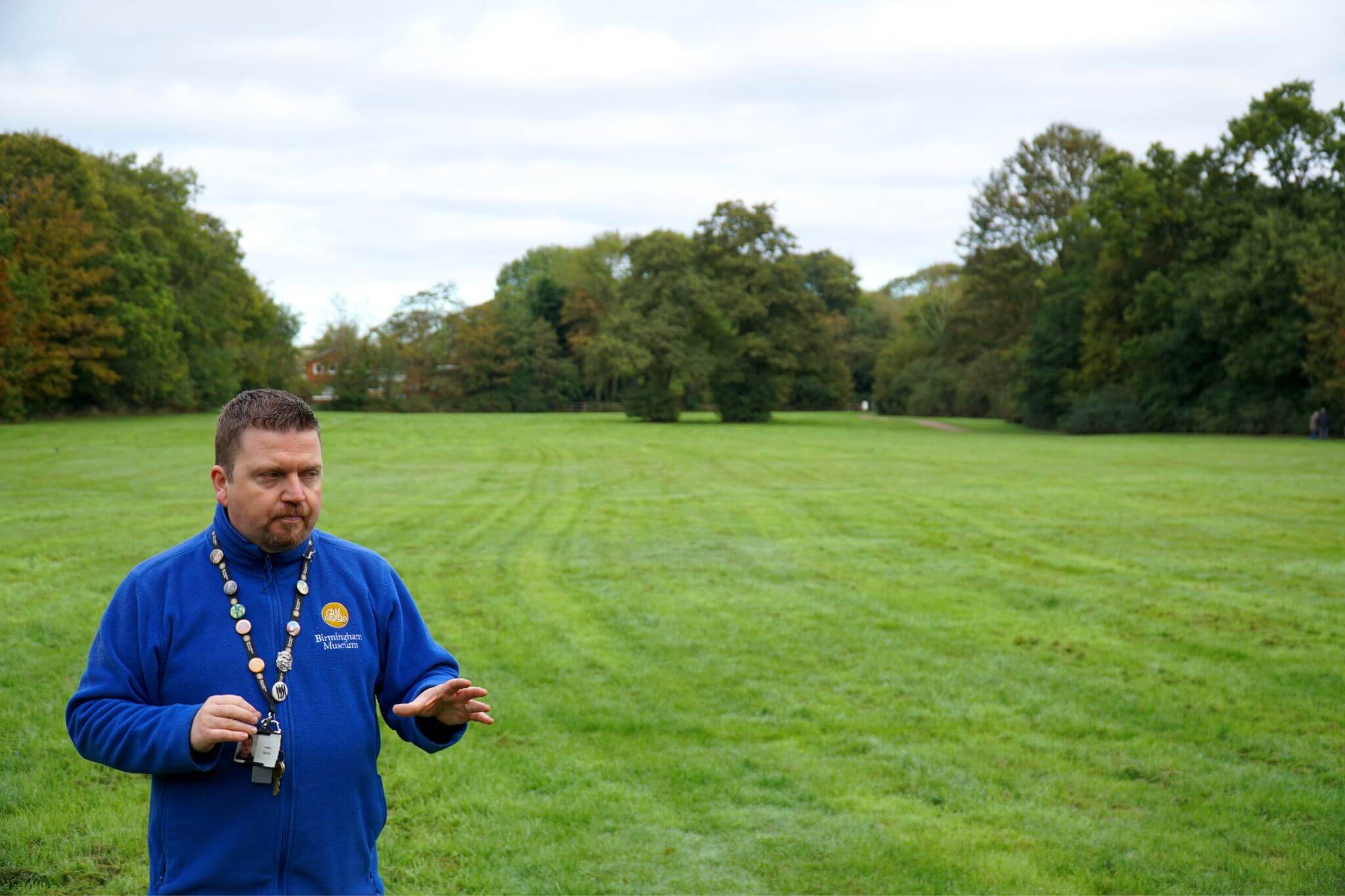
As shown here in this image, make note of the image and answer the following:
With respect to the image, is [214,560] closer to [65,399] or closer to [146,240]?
[65,399]

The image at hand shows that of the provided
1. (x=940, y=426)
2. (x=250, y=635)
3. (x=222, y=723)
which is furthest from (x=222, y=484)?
(x=940, y=426)

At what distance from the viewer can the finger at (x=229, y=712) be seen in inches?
91.6

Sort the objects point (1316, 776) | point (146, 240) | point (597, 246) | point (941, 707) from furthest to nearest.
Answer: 1. point (597, 246)
2. point (146, 240)
3. point (941, 707)
4. point (1316, 776)

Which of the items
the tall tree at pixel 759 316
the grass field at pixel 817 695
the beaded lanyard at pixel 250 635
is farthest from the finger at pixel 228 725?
the tall tree at pixel 759 316

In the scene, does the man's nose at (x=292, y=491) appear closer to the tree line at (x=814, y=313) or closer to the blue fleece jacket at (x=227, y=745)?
the blue fleece jacket at (x=227, y=745)

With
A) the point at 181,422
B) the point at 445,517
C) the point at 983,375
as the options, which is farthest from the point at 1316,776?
the point at 983,375

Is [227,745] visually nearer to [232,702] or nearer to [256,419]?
[232,702]

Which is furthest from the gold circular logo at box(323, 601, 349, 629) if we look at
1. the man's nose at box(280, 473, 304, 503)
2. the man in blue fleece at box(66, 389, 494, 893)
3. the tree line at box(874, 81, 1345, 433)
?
the tree line at box(874, 81, 1345, 433)

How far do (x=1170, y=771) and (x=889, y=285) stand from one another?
111372 millimetres

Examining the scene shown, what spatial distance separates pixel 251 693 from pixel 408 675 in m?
0.41

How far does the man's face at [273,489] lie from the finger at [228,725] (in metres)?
0.42

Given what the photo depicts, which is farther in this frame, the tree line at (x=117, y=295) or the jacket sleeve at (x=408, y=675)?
the tree line at (x=117, y=295)

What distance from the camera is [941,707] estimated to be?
6879 millimetres

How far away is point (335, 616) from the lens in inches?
103
